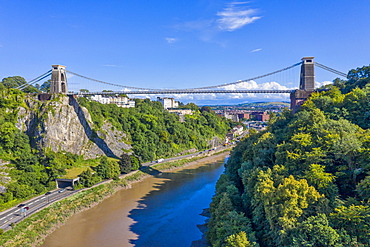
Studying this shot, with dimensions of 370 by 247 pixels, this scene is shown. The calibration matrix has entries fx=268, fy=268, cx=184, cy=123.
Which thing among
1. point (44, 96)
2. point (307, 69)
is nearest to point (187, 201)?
point (307, 69)

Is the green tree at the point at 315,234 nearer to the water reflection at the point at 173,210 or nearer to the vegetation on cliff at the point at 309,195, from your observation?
the vegetation on cliff at the point at 309,195

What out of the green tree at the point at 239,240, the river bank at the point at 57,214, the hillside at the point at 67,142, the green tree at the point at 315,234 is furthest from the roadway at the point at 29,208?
the green tree at the point at 315,234

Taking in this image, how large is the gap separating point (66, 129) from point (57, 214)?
32.5ft

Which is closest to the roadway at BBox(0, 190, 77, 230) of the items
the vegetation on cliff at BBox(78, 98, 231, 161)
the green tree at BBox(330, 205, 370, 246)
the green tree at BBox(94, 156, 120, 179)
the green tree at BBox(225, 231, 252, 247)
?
the green tree at BBox(94, 156, 120, 179)

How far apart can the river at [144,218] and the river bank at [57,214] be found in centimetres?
33

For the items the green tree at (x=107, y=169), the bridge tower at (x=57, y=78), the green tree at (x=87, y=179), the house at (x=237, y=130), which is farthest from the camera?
the house at (x=237, y=130)

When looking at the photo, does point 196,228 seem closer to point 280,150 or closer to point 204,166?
point 280,150

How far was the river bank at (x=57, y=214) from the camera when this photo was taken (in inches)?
443

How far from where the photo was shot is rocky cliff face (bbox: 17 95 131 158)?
20703 mm

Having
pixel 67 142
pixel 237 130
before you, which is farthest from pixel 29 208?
pixel 237 130

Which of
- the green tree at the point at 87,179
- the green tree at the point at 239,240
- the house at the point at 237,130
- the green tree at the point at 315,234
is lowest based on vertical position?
the green tree at the point at 87,179

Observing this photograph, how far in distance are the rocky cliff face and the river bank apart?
4297 mm

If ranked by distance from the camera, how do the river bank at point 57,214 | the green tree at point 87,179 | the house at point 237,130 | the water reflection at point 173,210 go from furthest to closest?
the house at point 237,130 < the green tree at point 87,179 < the water reflection at point 173,210 < the river bank at point 57,214

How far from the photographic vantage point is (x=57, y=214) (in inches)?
541
